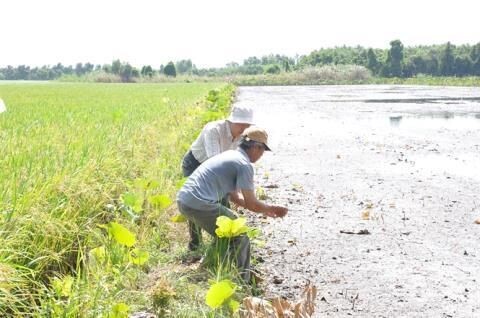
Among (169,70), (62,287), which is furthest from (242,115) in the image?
(169,70)

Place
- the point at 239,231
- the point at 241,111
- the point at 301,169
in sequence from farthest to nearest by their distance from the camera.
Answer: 1. the point at 301,169
2. the point at 241,111
3. the point at 239,231

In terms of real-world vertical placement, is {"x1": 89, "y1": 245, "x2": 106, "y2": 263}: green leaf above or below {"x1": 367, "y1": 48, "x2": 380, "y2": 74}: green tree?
below

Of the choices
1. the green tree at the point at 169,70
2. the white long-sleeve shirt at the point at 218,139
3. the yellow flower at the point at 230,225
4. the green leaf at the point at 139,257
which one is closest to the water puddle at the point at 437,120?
the white long-sleeve shirt at the point at 218,139

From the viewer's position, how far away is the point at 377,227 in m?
6.25

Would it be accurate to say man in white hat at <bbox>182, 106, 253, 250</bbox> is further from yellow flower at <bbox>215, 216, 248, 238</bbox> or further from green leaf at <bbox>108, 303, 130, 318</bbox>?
green leaf at <bbox>108, 303, 130, 318</bbox>

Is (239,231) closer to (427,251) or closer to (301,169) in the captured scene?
(427,251)

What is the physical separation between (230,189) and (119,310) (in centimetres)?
145

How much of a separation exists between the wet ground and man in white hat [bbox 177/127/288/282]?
60cm

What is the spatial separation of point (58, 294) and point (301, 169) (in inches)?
278

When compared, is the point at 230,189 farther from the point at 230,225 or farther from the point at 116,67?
the point at 116,67

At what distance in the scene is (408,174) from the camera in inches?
367

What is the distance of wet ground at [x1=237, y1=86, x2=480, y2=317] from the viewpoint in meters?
4.44

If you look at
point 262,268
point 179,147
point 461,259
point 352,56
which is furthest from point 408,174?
point 352,56

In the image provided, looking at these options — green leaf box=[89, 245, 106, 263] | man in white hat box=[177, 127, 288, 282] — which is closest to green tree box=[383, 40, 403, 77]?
man in white hat box=[177, 127, 288, 282]
